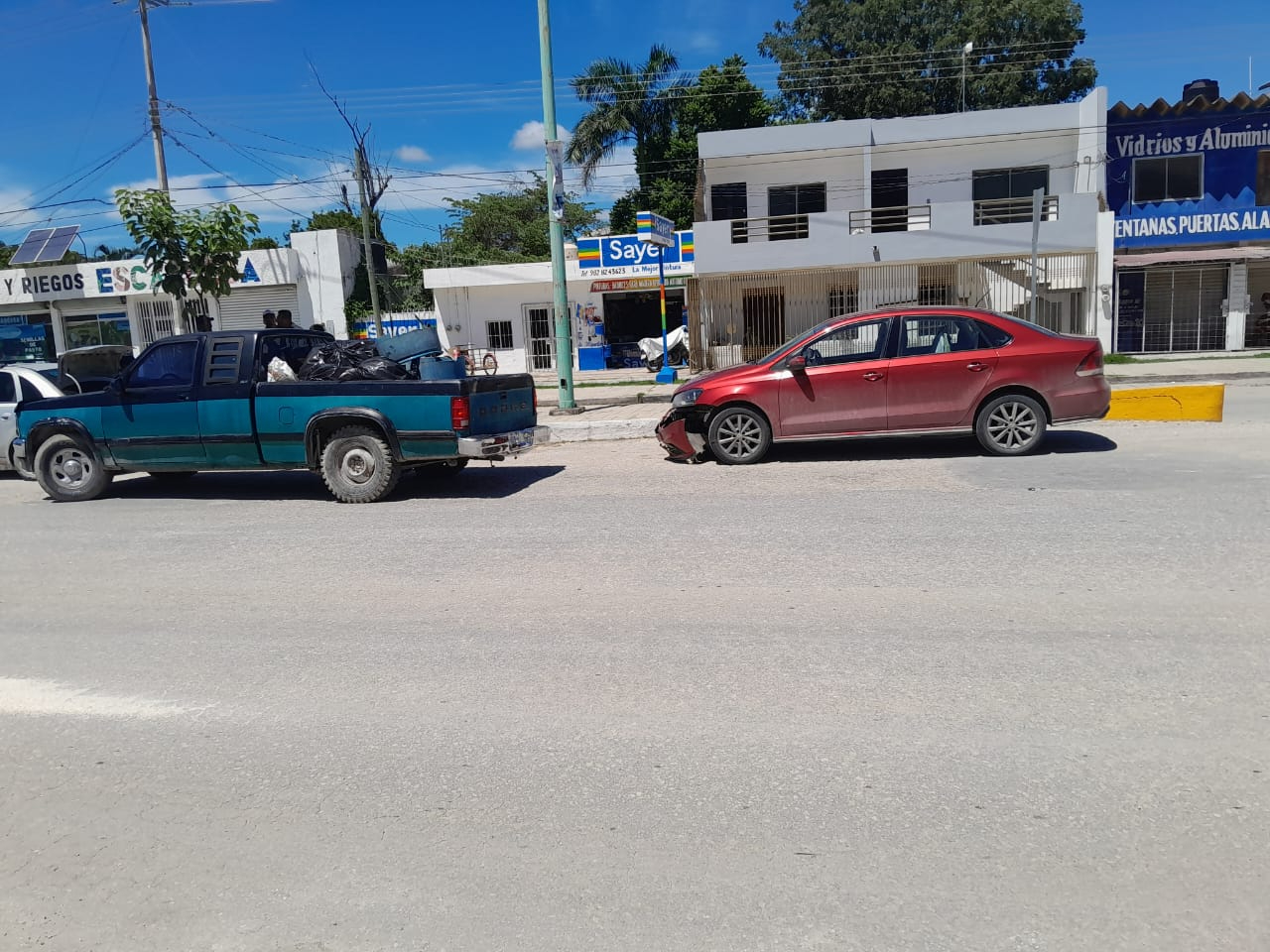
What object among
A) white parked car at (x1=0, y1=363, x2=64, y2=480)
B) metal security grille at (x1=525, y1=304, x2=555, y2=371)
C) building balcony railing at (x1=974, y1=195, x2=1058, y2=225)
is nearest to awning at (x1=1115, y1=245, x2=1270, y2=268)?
building balcony railing at (x1=974, y1=195, x2=1058, y2=225)

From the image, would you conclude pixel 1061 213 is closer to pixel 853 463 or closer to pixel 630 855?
pixel 853 463

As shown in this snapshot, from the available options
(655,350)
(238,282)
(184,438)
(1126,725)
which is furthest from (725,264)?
(1126,725)

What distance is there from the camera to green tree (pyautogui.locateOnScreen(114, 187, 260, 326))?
20719mm

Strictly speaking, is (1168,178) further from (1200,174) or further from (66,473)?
(66,473)

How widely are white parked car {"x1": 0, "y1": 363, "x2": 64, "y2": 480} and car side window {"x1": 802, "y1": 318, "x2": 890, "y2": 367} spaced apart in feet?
32.3

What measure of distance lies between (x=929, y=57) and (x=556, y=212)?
98.2 feet

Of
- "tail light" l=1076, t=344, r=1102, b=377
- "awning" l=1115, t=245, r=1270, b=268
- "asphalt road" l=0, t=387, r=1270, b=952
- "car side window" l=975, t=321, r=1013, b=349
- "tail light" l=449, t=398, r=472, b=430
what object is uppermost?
"awning" l=1115, t=245, r=1270, b=268

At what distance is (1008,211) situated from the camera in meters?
25.2

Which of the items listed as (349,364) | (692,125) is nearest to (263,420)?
(349,364)

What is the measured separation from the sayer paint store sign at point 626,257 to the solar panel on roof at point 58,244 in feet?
51.3

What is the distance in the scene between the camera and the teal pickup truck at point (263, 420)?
8922 mm

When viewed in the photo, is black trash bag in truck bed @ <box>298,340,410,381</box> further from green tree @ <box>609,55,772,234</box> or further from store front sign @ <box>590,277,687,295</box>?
green tree @ <box>609,55,772,234</box>

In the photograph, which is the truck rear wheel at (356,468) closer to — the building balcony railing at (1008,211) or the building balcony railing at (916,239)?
the building balcony railing at (916,239)

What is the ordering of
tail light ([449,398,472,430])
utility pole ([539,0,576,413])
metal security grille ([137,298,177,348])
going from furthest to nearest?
metal security grille ([137,298,177,348]) → utility pole ([539,0,576,413]) → tail light ([449,398,472,430])
